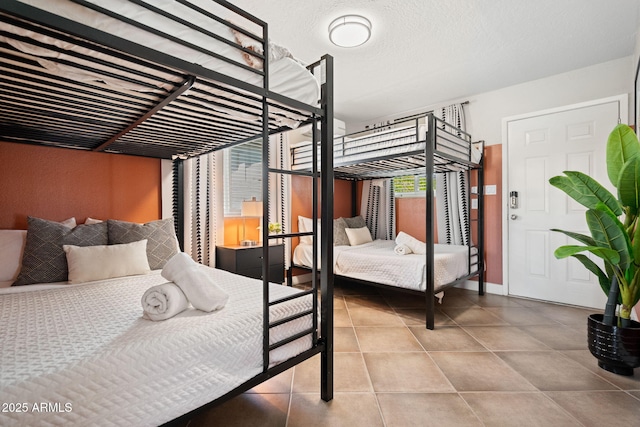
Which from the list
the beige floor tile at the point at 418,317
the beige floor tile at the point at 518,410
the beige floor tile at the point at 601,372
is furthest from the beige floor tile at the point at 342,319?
the beige floor tile at the point at 601,372

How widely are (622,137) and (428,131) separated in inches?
52.8

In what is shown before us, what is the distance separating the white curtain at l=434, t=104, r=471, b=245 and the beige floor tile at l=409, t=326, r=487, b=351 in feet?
5.58

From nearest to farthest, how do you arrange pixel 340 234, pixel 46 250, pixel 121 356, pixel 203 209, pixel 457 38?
pixel 121 356 → pixel 46 250 → pixel 457 38 → pixel 203 209 → pixel 340 234

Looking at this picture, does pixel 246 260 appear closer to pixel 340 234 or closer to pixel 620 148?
pixel 340 234

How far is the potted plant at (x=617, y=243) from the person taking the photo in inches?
75.2

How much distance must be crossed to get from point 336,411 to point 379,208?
3.69 meters

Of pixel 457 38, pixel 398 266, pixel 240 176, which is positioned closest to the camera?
pixel 457 38

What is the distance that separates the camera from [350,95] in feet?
13.5

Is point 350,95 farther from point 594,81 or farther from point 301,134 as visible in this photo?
point 594,81

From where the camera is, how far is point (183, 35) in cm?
110

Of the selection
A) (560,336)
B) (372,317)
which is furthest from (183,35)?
(560,336)

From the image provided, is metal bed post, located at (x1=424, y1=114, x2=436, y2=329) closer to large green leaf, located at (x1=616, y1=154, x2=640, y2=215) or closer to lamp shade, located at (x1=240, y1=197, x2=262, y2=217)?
large green leaf, located at (x1=616, y1=154, x2=640, y2=215)

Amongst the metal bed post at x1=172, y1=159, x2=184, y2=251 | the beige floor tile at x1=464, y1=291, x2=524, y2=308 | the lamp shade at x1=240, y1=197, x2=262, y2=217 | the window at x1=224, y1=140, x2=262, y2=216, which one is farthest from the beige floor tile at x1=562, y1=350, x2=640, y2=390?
the metal bed post at x1=172, y1=159, x2=184, y2=251

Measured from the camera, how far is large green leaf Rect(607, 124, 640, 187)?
6.56 ft
